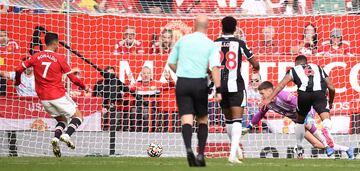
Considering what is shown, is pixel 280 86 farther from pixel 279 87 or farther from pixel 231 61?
pixel 231 61

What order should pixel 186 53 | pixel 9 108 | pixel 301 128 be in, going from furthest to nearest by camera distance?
pixel 9 108 → pixel 301 128 → pixel 186 53

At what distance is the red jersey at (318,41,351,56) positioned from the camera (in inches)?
792

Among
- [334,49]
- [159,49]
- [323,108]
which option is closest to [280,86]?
[323,108]

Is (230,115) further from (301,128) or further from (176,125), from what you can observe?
(176,125)

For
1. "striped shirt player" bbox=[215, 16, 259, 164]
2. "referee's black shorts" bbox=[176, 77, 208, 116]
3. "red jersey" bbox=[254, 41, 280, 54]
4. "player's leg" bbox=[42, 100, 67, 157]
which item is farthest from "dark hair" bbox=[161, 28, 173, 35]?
"referee's black shorts" bbox=[176, 77, 208, 116]

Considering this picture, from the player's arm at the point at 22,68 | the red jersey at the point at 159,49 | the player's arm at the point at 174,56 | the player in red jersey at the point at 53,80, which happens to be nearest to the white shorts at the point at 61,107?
the player in red jersey at the point at 53,80

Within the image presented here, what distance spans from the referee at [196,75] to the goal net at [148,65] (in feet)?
20.2

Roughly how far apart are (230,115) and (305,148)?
17.7ft

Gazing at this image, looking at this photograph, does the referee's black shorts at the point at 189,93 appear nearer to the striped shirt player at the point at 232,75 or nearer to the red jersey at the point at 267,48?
the striped shirt player at the point at 232,75

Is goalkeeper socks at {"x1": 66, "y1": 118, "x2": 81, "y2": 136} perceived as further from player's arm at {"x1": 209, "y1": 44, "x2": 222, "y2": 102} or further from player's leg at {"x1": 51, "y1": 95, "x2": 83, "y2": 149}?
player's arm at {"x1": 209, "y1": 44, "x2": 222, "y2": 102}

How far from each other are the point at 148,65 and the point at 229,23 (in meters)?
6.38

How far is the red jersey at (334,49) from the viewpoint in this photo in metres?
20.1

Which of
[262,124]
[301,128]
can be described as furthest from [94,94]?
[301,128]

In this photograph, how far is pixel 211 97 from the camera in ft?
65.1
